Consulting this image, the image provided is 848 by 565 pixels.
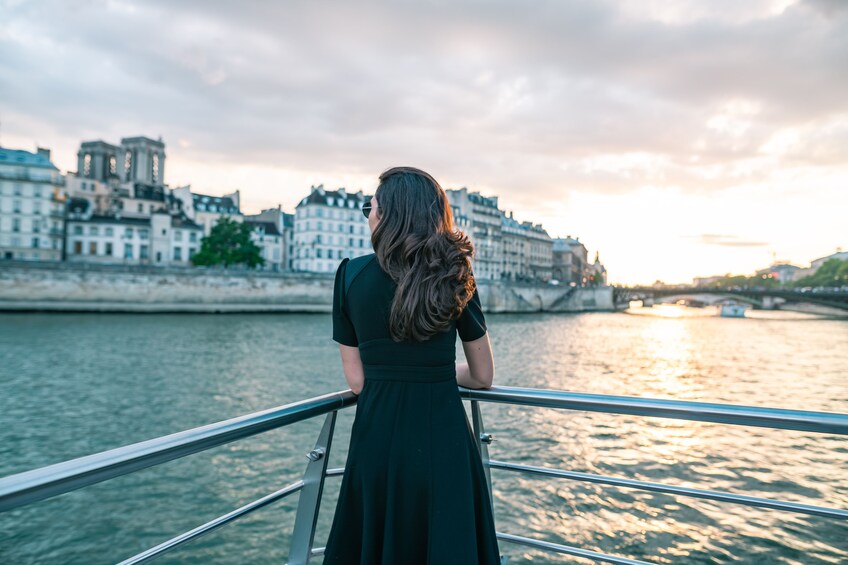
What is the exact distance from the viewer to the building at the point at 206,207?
75938 mm

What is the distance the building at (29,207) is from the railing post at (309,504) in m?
66.3

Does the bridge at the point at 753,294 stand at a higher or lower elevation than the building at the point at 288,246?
lower

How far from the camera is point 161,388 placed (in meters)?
17.1

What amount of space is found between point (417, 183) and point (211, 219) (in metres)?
80.4

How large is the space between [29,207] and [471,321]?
227 ft

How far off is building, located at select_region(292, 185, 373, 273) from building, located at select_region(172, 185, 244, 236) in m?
8.62

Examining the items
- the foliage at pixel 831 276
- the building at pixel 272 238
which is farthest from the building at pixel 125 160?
the foliage at pixel 831 276

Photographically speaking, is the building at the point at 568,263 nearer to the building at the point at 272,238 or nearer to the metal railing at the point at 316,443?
the building at the point at 272,238

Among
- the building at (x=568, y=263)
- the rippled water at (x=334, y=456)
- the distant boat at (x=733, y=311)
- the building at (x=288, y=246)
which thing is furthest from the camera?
the building at (x=568, y=263)

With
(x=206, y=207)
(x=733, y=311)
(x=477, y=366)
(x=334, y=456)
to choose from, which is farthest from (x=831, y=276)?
(x=477, y=366)

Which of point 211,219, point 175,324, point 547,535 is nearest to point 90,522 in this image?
point 547,535

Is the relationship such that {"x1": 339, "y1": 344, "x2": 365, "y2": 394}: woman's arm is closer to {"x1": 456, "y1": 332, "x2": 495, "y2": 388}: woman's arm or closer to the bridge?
{"x1": 456, "y1": 332, "x2": 495, "y2": 388}: woman's arm

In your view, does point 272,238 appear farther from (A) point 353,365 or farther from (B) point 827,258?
(B) point 827,258

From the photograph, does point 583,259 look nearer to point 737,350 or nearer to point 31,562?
point 737,350
